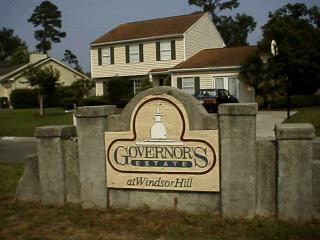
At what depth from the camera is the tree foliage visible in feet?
90.5

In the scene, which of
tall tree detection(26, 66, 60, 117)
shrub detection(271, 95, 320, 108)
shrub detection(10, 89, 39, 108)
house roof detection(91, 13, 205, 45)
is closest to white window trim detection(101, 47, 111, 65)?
house roof detection(91, 13, 205, 45)

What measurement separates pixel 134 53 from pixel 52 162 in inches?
1317

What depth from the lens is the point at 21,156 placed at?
39.2ft

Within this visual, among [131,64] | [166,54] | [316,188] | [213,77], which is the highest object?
[166,54]

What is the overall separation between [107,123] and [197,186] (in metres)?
1.52

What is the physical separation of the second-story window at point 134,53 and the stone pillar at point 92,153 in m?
33.1

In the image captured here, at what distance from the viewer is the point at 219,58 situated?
113ft

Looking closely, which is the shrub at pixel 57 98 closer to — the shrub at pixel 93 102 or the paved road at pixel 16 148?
the shrub at pixel 93 102

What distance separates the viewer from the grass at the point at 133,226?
5.20m

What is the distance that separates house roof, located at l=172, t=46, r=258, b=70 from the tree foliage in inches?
92.5

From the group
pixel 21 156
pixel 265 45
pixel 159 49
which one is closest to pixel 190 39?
pixel 159 49

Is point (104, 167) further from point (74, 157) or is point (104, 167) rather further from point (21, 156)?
point (21, 156)

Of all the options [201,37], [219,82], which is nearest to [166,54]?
[201,37]

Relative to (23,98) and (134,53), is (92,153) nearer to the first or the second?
(134,53)
